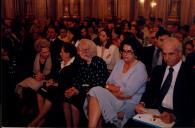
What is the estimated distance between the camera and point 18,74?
17.3 ft

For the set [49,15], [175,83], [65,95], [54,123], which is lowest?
[54,123]

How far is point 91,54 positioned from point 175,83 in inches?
54.8

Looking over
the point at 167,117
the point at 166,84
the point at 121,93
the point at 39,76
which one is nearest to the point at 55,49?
the point at 39,76

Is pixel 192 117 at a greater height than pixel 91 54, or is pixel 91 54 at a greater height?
pixel 91 54

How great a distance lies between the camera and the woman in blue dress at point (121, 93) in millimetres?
3412

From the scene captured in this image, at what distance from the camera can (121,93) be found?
3.62m

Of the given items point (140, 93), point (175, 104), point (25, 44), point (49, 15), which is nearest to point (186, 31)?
point (25, 44)

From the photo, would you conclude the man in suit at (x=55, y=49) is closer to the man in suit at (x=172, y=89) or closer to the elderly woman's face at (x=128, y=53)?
the elderly woman's face at (x=128, y=53)

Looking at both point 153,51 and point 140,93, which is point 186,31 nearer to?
point 153,51

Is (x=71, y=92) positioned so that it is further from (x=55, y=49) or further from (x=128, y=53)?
(x=55, y=49)

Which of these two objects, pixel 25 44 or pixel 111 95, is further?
pixel 25 44

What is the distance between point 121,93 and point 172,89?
0.66 metres

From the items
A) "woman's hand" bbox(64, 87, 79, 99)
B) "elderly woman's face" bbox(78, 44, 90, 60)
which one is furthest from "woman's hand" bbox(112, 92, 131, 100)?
"elderly woman's face" bbox(78, 44, 90, 60)

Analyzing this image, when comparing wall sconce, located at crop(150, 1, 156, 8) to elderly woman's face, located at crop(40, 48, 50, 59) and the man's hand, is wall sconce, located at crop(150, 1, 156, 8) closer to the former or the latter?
elderly woman's face, located at crop(40, 48, 50, 59)
